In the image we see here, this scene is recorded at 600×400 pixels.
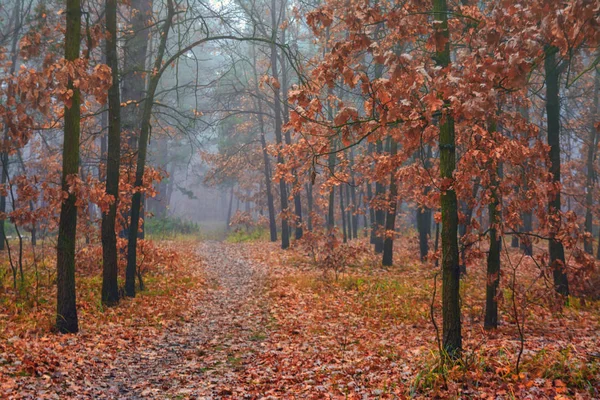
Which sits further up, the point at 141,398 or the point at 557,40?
the point at 557,40

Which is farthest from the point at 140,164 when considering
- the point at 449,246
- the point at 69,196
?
the point at 449,246

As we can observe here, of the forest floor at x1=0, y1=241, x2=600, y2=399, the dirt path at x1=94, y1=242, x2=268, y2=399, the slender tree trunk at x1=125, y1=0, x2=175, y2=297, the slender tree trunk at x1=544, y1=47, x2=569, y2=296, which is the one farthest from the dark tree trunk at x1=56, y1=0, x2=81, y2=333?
the slender tree trunk at x1=544, y1=47, x2=569, y2=296

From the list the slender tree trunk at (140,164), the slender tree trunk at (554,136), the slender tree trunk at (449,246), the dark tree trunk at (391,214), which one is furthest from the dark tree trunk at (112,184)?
the slender tree trunk at (554,136)

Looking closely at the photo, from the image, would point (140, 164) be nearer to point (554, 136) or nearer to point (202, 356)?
point (202, 356)

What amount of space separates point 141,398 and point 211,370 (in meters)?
1.36

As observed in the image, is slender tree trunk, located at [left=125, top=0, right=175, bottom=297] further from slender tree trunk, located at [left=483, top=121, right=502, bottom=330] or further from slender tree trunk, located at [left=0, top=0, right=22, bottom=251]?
slender tree trunk, located at [left=483, top=121, right=502, bottom=330]

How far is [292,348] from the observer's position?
8.02m

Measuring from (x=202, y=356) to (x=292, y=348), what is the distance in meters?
1.57

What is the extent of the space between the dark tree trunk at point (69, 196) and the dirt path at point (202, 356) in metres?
1.45

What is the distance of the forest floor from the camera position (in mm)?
5621

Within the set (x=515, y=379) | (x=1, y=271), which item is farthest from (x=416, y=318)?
(x=1, y=271)

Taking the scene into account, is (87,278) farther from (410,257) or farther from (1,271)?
(410,257)

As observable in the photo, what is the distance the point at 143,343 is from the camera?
26.7 ft

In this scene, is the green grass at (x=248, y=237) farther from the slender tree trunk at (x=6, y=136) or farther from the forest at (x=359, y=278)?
the forest at (x=359, y=278)
